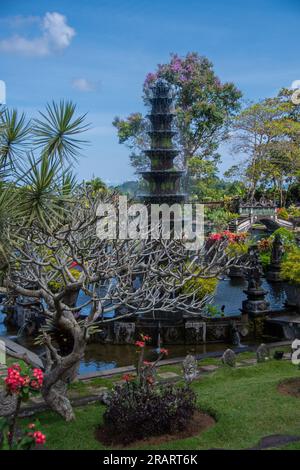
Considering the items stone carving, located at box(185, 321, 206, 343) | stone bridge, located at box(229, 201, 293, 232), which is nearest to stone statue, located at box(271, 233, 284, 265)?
stone carving, located at box(185, 321, 206, 343)

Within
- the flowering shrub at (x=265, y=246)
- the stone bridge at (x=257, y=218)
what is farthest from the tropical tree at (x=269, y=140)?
the flowering shrub at (x=265, y=246)

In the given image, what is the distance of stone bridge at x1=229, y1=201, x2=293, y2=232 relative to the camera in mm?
45922

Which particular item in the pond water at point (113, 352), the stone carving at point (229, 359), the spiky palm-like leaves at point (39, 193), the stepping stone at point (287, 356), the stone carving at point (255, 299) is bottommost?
A: the pond water at point (113, 352)

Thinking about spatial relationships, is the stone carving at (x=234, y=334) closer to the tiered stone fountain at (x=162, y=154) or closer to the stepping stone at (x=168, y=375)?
the stepping stone at (x=168, y=375)

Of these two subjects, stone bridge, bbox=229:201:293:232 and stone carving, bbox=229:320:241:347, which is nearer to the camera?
stone carving, bbox=229:320:241:347

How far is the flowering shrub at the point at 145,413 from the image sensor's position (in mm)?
8047

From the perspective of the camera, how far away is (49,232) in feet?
27.8

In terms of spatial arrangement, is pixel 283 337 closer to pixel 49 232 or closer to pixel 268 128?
pixel 49 232

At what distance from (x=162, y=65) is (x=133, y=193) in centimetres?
2828

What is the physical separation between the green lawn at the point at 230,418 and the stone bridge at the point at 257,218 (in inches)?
1369

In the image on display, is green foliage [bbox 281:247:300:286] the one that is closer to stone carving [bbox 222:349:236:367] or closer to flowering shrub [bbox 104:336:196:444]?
stone carving [bbox 222:349:236:367]

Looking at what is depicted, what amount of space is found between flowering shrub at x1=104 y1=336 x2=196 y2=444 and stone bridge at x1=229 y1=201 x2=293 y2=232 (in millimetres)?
36890

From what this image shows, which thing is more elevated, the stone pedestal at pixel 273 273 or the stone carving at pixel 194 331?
the stone pedestal at pixel 273 273
